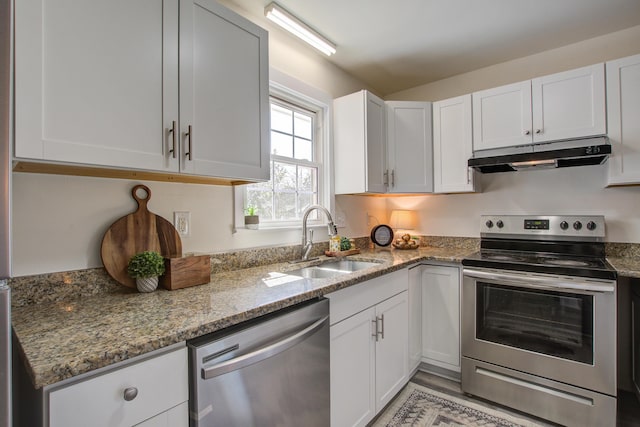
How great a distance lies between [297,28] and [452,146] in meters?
1.50

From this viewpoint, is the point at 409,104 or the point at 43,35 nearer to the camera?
the point at 43,35

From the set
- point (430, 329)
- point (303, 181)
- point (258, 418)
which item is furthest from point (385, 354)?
point (303, 181)

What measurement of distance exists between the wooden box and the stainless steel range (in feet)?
5.58

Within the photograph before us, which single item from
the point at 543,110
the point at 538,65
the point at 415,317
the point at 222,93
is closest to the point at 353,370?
the point at 415,317

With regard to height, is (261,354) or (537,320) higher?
(261,354)

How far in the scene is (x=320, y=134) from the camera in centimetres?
261

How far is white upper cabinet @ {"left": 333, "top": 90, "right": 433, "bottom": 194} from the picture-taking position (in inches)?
98.2

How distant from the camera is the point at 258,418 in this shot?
1.08 meters

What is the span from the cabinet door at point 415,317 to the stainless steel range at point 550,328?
0.32 m

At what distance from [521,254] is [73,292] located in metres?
2.79

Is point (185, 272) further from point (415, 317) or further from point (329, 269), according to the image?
point (415, 317)

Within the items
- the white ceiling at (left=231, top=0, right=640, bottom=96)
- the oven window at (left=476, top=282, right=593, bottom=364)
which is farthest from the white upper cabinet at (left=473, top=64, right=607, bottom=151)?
the oven window at (left=476, top=282, right=593, bottom=364)

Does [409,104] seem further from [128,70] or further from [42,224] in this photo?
[42,224]

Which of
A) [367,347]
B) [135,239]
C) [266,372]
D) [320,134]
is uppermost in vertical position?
[320,134]
